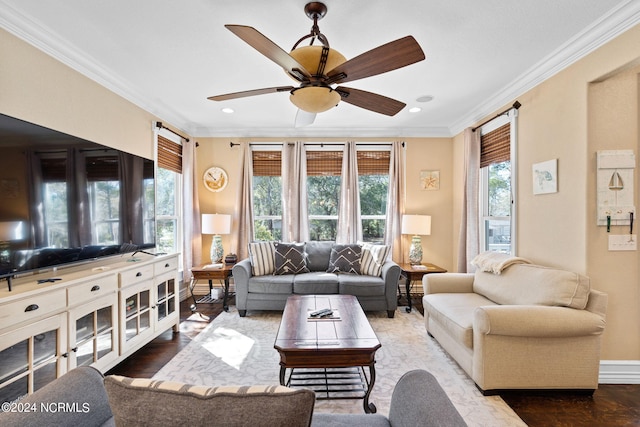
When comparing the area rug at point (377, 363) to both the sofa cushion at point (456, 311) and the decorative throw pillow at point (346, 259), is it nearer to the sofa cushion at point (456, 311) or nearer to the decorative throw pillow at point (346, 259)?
the sofa cushion at point (456, 311)

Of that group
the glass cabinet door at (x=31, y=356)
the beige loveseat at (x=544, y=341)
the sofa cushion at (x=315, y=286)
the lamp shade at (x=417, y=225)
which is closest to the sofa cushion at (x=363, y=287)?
the sofa cushion at (x=315, y=286)

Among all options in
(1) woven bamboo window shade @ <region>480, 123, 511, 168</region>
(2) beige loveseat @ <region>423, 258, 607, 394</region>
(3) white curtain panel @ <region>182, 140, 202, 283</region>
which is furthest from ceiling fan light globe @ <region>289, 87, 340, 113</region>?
(3) white curtain panel @ <region>182, 140, 202, 283</region>

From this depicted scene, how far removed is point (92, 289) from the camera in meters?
2.17

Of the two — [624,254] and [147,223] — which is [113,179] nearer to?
[147,223]

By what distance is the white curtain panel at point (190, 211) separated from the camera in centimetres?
446

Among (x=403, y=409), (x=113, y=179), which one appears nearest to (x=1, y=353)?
(x=113, y=179)

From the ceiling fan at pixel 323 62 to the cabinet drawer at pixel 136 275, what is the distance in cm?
165

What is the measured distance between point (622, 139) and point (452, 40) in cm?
152

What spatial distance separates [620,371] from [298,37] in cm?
359

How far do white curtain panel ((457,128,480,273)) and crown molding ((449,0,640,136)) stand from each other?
47 centimetres

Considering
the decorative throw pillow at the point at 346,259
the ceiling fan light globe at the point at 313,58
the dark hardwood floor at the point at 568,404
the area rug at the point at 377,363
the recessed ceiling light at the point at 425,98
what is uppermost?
the recessed ceiling light at the point at 425,98

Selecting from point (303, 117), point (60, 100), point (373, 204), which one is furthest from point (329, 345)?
point (373, 204)

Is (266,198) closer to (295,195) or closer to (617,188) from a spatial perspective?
(295,195)

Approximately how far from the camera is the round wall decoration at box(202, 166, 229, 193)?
4895 millimetres
